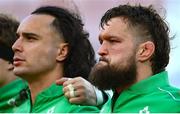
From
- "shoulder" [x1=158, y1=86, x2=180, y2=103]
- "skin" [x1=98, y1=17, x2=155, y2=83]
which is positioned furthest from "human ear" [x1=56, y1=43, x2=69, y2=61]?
"shoulder" [x1=158, y1=86, x2=180, y2=103]

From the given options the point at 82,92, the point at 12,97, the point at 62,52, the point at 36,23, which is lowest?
the point at 12,97

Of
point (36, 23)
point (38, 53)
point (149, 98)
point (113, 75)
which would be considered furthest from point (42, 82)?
point (149, 98)

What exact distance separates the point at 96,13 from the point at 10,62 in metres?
1.31

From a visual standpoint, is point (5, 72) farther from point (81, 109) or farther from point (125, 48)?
point (125, 48)

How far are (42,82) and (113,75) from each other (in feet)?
1.15

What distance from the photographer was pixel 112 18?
6.32 ft

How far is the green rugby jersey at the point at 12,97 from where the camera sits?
2088 mm

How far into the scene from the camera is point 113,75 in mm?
1801

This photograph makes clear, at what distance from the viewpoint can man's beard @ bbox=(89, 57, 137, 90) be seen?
70.8 inches

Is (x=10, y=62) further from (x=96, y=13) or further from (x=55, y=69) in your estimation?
(x=96, y=13)

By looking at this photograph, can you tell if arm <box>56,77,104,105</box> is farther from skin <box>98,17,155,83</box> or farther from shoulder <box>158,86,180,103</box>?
shoulder <box>158,86,180,103</box>

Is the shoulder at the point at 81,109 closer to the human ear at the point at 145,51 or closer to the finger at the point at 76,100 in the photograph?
the finger at the point at 76,100

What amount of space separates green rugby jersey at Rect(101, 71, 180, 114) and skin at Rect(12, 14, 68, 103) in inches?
11.6

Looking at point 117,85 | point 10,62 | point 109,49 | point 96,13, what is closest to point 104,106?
point 117,85
